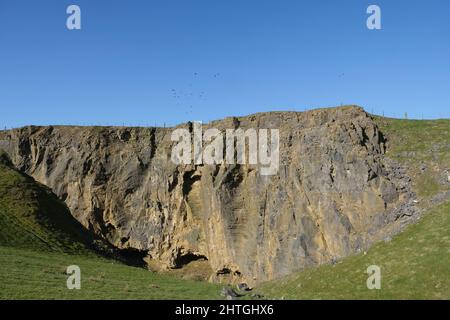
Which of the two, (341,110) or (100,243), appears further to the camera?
(341,110)

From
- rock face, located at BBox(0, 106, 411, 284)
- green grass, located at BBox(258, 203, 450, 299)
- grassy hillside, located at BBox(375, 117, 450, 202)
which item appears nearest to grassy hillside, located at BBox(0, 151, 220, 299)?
green grass, located at BBox(258, 203, 450, 299)

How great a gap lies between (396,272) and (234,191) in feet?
146

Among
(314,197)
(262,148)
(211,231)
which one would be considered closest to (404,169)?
A: (314,197)

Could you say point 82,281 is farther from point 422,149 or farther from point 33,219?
point 422,149

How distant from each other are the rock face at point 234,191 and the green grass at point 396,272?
13.4 metres

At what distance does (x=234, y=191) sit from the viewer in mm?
66562

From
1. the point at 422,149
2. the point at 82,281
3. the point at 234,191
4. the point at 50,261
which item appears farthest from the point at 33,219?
the point at 422,149

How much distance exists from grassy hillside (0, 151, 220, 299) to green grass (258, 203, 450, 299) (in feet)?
16.3

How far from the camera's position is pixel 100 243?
4531cm

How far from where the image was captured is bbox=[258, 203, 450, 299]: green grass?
20.6 metres

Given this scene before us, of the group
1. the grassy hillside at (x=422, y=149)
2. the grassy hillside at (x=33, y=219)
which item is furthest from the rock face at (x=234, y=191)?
the grassy hillside at (x=33, y=219)

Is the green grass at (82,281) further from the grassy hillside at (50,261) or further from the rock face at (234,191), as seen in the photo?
the rock face at (234,191)

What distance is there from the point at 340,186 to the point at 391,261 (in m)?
28.9
